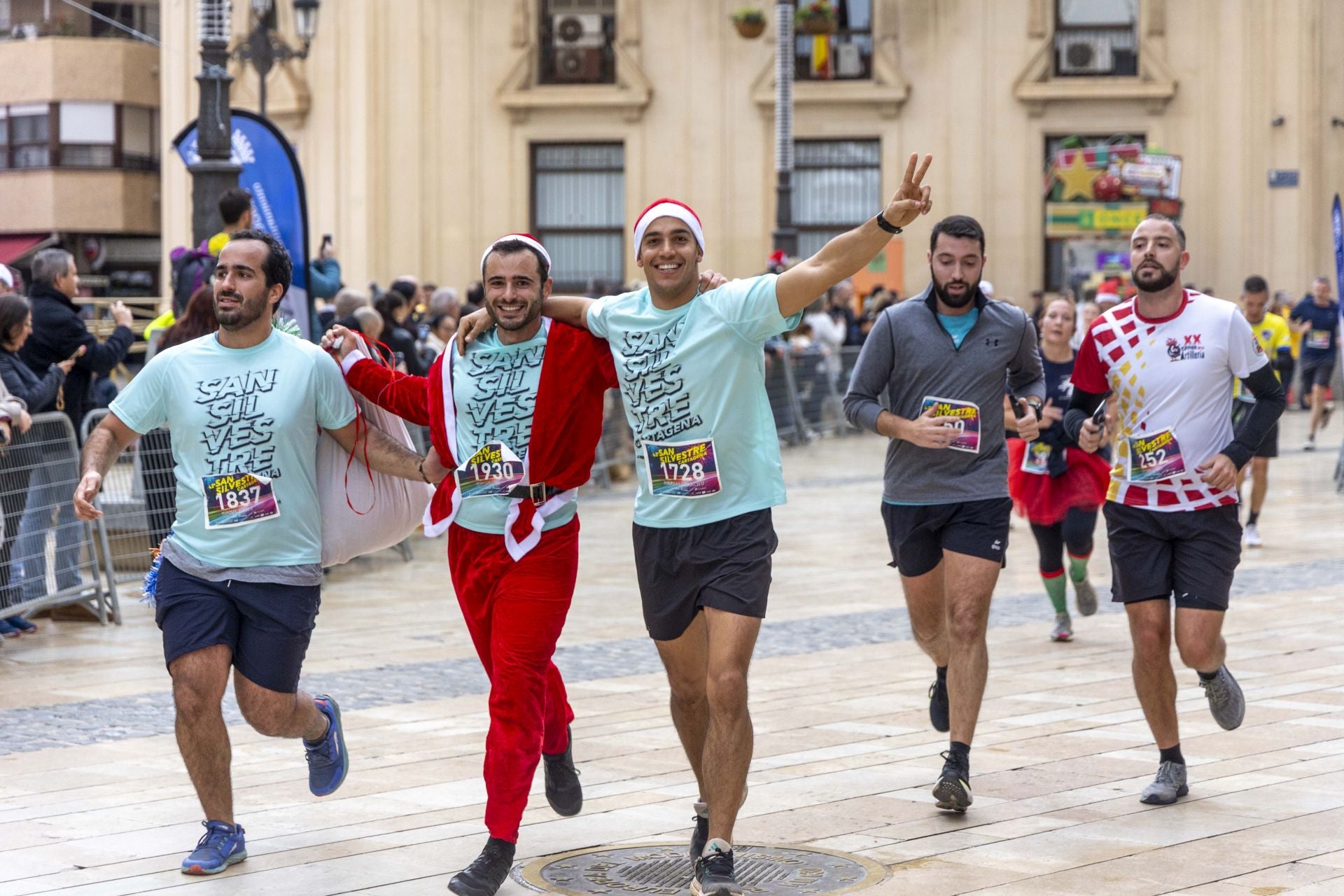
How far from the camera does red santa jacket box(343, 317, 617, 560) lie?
578 centimetres

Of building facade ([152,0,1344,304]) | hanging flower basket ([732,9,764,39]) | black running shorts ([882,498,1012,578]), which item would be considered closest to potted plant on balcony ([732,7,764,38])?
hanging flower basket ([732,9,764,39])

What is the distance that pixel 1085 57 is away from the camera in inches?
1275

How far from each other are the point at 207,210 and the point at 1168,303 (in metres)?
7.27

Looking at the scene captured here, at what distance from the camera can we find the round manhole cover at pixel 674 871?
5.59 m

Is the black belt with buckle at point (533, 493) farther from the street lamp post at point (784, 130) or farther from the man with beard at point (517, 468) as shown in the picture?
the street lamp post at point (784, 130)

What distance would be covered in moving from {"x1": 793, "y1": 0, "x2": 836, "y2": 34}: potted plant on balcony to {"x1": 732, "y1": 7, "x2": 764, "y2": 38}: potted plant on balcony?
618mm

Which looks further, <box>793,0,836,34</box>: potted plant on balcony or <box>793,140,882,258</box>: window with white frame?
<box>793,140,882,258</box>: window with white frame

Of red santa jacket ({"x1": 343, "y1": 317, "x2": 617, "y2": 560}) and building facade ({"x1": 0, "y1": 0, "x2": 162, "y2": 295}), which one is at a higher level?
building facade ({"x1": 0, "y1": 0, "x2": 162, "y2": 295})

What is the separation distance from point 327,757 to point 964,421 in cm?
253

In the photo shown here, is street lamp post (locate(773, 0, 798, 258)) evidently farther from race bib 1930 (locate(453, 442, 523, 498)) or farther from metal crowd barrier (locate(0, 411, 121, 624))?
race bib 1930 (locate(453, 442, 523, 498))

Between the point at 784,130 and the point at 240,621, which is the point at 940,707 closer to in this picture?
the point at 240,621

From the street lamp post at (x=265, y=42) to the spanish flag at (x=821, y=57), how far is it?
9317 millimetres

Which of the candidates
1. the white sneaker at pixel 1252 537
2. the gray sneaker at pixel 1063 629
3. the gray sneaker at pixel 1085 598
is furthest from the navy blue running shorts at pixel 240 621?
the white sneaker at pixel 1252 537

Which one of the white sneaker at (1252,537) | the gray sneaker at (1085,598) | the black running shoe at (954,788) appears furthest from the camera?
the white sneaker at (1252,537)
